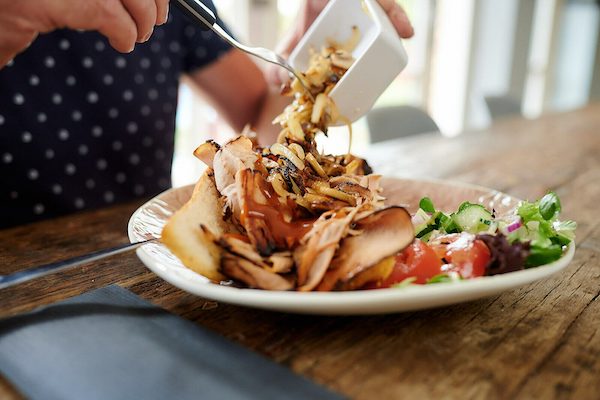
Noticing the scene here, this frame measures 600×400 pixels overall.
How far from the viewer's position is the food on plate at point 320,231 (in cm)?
61

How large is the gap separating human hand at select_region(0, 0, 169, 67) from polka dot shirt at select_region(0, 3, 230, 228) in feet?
1.72

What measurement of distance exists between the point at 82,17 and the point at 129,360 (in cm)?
50

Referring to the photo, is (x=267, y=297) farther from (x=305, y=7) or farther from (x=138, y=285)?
(x=305, y=7)

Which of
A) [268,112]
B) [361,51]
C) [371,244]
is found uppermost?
[361,51]

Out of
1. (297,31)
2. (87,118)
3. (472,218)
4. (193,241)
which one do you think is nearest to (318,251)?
(193,241)

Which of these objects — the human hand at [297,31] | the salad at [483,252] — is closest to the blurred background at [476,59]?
the human hand at [297,31]

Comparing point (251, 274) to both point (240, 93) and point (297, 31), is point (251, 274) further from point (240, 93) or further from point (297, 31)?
point (240, 93)

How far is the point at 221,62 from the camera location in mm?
1735

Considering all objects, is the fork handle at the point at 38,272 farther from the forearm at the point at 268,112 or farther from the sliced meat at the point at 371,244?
the forearm at the point at 268,112

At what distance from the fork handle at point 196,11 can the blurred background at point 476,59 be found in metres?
2.30

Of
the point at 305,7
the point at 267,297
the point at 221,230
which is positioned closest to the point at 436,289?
the point at 267,297

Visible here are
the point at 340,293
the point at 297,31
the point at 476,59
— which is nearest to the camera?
the point at 340,293

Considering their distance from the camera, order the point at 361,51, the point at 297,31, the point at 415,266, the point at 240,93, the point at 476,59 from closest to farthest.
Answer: the point at 415,266
the point at 361,51
the point at 297,31
the point at 240,93
the point at 476,59

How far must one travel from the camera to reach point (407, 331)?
0.63 meters
